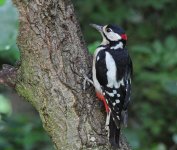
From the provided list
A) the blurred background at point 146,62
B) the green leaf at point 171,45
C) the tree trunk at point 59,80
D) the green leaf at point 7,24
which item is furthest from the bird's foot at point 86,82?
the green leaf at point 171,45

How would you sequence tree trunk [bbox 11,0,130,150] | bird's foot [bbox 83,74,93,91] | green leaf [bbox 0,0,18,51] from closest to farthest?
green leaf [bbox 0,0,18,51] → tree trunk [bbox 11,0,130,150] → bird's foot [bbox 83,74,93,91]

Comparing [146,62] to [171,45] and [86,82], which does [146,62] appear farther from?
[86,82]

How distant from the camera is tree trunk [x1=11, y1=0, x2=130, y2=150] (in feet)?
6.69

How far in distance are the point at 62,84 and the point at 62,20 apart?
0.31 m

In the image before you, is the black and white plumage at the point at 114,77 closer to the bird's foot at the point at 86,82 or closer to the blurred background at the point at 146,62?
the bird's foot at the point at 86,82

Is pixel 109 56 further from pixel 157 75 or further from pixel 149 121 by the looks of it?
pixel 149 121

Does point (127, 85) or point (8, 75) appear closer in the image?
point (8, 75)

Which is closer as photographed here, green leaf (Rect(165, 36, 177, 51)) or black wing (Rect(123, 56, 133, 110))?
black wing (Rect(123, 56, 133, 110))

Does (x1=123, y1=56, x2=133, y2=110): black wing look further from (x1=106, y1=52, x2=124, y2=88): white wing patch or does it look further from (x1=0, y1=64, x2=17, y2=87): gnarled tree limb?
(x1=0, y1=64, x2=17, y2=87): gnarled tree limb

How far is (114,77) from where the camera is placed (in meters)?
2.39

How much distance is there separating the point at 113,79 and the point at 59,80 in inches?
15.8

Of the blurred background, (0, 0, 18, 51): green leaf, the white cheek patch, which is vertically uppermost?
(0, 0, 18, 51): green leaf

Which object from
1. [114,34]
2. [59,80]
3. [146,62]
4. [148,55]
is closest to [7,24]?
[59,80]

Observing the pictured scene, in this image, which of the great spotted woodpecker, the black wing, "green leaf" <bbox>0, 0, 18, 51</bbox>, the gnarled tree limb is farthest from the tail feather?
"green leaf" <bbox>0, 0, 18, 51</bbox>
